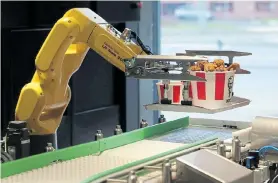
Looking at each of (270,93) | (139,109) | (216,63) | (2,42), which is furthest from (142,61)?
(270,93)

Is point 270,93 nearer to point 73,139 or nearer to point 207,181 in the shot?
point 73,139

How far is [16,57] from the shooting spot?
3.89 m

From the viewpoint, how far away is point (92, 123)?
4.60 meters

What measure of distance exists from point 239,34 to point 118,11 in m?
1.47

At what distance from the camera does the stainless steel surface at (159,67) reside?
227cm

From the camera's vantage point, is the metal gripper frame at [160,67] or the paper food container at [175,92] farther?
the paper food container at [175,92]

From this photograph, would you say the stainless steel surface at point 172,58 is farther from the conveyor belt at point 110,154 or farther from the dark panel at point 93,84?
the dark panel at point 93,84

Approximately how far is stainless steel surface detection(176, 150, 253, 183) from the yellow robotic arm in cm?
74

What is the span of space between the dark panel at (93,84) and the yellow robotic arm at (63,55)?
68.0 inches

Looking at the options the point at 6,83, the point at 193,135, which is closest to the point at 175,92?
the point at 193,135

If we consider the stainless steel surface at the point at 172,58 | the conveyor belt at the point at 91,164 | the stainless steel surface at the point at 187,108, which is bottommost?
the conveyor belt at the point at 91,164

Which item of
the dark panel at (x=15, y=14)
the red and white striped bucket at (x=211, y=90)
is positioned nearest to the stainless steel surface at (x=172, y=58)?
the red and white striped bucket at (x=211, y=90)

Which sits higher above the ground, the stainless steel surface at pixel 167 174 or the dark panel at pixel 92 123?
the stainless steel surface at pixel 167 174

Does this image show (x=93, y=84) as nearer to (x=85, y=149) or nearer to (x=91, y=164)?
(x=85, y=149)
